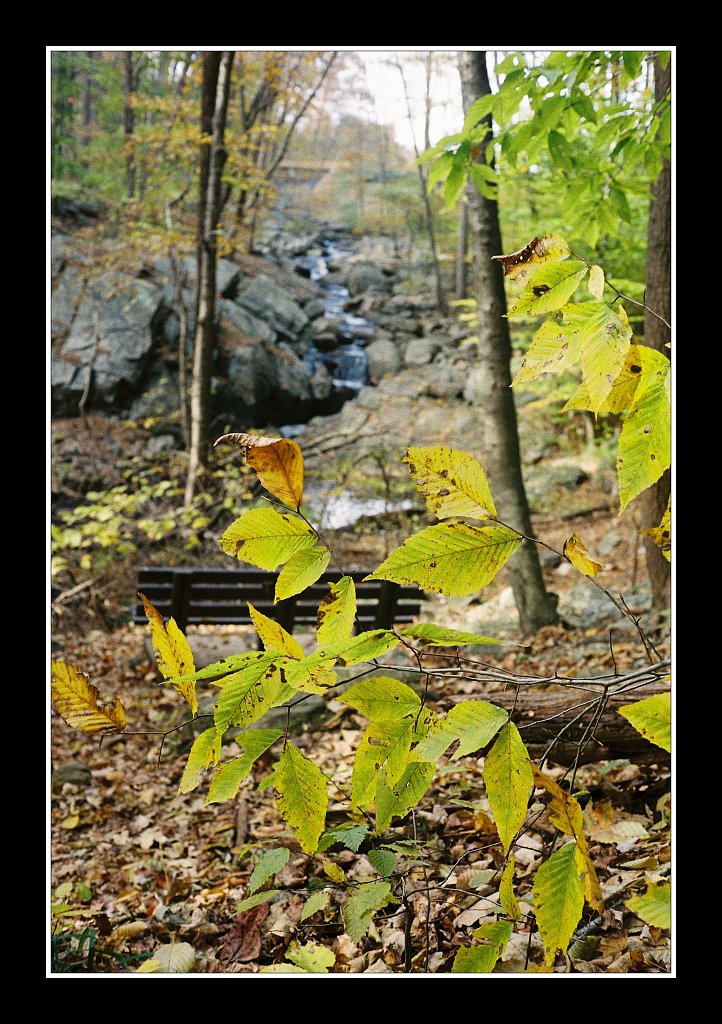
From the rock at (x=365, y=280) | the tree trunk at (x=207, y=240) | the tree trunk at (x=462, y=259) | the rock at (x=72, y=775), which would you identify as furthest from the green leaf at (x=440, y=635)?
the rock at (x=365, y=280)

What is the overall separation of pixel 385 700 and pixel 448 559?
0.17m

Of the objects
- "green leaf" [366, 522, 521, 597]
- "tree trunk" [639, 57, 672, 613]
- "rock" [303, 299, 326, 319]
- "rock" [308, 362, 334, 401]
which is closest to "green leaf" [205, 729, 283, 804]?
"green leaf" [366, 522, 521, 597]

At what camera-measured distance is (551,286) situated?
0.69 meters

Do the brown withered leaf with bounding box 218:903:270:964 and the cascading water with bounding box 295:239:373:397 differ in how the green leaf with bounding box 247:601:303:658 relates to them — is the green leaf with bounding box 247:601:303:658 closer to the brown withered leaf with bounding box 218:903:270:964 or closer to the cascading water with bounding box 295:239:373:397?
the brown withered leaf with bounding box 218:903:270:964

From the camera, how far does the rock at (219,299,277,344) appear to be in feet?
43.9

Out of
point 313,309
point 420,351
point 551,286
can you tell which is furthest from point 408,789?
point 313,309

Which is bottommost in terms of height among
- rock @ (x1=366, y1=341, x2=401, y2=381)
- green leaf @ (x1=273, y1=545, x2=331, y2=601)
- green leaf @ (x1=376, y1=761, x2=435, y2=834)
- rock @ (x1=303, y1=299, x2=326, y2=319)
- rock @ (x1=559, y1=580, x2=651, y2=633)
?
rock @ (x1=559, y1=580, x2=651, y2=633)

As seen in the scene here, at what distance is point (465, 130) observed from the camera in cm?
219

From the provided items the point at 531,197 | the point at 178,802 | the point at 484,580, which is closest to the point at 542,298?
the point at 484,580

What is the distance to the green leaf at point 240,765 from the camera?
694 millimetres

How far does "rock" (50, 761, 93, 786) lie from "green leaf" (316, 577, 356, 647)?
11.1 feet

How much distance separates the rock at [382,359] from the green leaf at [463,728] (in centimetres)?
1479
